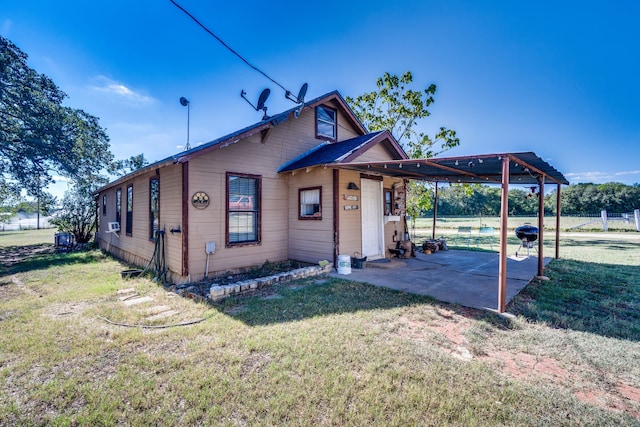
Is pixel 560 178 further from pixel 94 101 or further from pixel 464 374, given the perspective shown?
pixel 94 101

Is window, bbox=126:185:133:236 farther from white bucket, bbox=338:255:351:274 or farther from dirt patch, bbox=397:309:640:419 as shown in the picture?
dirt patch, bbox=397:309:640:419

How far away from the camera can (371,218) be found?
852 cm

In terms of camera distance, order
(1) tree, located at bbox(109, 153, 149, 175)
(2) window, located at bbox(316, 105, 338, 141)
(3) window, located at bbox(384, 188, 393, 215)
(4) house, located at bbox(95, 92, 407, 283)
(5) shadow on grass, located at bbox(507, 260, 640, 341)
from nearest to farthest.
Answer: (5) shadow on grass, located at bbox(507, 260, 640, 341), (4) house, located at bbox(95, 92, 407, 283), (3) window, located at bbox(384, 188, 393, 215), (2) window, located at bbox(316, 105, 338, 141), (1) tree, located at bbox(109, 153, 149, 175)

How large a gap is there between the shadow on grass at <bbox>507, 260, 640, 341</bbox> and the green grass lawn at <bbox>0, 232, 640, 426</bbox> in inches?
1.6

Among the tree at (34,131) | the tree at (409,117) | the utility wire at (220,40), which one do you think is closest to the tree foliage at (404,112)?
the tree at (409,117)

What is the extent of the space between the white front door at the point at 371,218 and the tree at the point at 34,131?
16609mm

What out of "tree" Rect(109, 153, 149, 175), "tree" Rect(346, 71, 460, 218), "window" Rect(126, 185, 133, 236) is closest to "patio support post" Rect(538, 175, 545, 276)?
"tree" Rect(346, 71, 460, 218)

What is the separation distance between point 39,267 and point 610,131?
4187cm

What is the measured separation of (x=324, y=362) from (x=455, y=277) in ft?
15.6

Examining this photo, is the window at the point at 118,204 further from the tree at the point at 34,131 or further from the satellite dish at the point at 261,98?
the tree at the point at 34,131

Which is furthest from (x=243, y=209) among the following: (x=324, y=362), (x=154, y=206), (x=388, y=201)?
(x=324, y=362)

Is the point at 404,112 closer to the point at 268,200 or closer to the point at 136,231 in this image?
the point at 268,200

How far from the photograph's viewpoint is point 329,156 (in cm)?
745

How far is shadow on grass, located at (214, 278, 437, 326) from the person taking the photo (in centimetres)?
427
